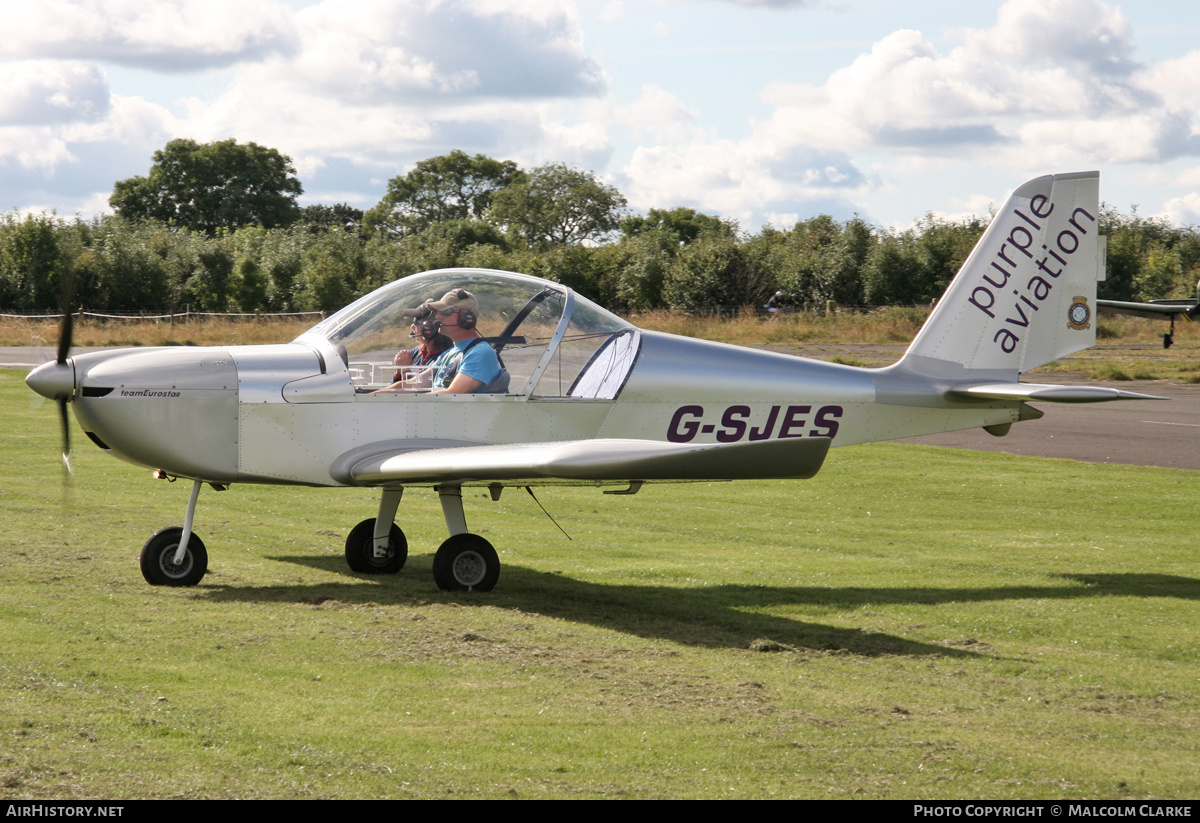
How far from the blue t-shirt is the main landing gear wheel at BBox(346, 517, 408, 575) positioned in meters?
1.29

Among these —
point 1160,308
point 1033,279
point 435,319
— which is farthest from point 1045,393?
point 1160,308

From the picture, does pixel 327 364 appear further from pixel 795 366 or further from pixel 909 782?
pixel 909 782

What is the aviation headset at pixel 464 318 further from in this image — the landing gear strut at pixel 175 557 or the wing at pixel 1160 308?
the wing at pixel 1160 308

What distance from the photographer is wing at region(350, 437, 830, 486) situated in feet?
20.7

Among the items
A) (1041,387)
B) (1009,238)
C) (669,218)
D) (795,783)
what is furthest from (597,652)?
(669,218)

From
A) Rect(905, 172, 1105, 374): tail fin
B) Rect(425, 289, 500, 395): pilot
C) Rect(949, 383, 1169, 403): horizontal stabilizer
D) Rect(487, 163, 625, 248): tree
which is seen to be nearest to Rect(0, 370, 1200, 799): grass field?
Rect(949, 383, 1169, 403): horizontal stabilizer

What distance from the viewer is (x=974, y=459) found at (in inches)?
642

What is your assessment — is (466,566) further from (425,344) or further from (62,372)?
(62,372)

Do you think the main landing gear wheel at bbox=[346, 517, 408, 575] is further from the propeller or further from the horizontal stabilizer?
the horizontal stabilizer

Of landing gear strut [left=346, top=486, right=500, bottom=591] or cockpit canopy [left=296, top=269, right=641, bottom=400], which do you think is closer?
landing gear strut [left=346, top=486, right=500, bottom=591]

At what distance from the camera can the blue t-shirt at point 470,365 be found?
8391 millimetres

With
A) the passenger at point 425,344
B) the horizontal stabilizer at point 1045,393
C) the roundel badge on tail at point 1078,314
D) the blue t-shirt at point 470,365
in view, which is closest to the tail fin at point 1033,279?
the roundel badge on tail at point 1078,314

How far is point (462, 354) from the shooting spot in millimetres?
8430

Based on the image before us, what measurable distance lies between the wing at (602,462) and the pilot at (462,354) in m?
0.62
